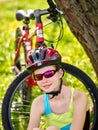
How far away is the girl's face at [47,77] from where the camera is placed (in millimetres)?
5254

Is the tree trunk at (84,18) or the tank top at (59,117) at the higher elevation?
the tree trunk at (84,18)

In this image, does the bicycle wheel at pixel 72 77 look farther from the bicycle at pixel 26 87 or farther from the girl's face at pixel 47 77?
the girl's face at pixel 47 77

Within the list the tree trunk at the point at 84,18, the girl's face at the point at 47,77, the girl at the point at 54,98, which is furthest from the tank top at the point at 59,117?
the tree trunk at the point at 84,18

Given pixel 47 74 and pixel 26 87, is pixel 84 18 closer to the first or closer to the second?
pixel 47 74

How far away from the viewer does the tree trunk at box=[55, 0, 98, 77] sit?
5.64m

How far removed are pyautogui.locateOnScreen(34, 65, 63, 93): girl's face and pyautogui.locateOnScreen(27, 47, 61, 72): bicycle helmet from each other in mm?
57

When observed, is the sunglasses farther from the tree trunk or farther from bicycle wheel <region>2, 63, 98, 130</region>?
the tree trunk

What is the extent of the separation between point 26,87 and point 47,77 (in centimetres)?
133

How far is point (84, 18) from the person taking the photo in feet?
18.6

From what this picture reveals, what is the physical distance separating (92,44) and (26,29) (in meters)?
1.43

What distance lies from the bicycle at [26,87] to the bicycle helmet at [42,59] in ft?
1.23

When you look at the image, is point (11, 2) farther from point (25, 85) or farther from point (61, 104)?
point (61, 104)

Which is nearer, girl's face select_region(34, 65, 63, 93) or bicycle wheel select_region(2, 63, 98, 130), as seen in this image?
girl's face select_region(34, 65, 63, 93)

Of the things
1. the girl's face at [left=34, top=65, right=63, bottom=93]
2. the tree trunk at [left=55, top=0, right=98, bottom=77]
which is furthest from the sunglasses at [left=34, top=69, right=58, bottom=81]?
the tree trunk at [left=55, top=0, right=98, bottom=77]
